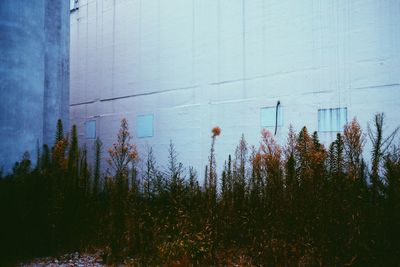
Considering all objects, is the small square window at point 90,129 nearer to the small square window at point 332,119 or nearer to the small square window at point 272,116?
the small square window at point 272,116

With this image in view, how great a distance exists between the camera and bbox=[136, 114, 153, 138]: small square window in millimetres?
12914

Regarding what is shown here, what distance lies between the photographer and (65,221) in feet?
17.5

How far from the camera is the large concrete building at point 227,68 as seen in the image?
8.65 metres

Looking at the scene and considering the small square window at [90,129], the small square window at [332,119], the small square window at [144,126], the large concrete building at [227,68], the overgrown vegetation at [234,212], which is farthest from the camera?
the small square window at [90,129]

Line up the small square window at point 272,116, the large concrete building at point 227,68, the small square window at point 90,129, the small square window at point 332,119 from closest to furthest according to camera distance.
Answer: the large concrete building at point 227,68 → the small square window at point 332,119 → the small square window at point 272,116 → the small square window at point 90,129

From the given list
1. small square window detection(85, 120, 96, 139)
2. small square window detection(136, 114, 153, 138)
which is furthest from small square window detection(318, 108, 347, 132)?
small square window detection(85, 120, 96, 139)

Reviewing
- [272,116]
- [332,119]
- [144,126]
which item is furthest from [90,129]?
[332,119]

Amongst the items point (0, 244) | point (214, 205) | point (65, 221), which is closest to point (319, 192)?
point (214, 205)

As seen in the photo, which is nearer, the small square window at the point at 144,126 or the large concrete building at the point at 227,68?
the large concrete building at the point at 227,68

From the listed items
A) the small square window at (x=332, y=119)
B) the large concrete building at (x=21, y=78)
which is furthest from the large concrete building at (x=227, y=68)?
the large concrete building at (x=21, y=78)

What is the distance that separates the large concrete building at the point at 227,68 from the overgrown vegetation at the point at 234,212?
4.15 metres

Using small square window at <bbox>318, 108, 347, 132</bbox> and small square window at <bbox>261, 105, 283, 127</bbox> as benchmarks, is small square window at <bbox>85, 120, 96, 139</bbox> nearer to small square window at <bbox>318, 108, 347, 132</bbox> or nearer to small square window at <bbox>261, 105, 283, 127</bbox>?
small square window at <bbox>261, 105, 283, 127</bbox>

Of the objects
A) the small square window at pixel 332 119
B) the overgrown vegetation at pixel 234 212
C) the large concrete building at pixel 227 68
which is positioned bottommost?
the overgrown vegetation at pixel 234 212

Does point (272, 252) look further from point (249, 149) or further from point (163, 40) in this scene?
point (163, 40)
